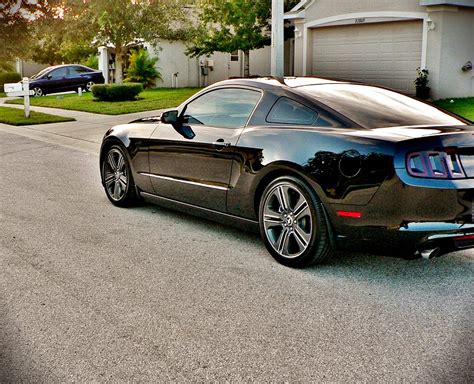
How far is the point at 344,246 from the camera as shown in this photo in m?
4.89

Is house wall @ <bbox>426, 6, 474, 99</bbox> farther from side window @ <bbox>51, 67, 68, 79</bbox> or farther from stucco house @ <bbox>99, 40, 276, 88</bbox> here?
side window @ <bbox>51, 67, 68, 79</bbox>

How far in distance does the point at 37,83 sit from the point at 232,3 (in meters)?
11.3

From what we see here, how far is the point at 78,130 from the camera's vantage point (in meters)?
16.2

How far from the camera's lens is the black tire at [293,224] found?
4.96 metres

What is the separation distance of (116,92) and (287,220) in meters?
20.4

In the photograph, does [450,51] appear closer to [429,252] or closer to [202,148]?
[202,148]

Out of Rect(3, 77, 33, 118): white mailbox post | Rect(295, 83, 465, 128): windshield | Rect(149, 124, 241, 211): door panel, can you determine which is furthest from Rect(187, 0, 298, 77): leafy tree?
Rect(295, 83, 465, 128): windshield

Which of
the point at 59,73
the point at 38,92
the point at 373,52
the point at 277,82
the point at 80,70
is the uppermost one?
the point at 373,52

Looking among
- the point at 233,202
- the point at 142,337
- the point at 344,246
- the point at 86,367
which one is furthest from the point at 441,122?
the point at 86,367

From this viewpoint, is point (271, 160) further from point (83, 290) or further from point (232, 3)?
point (232, 3)

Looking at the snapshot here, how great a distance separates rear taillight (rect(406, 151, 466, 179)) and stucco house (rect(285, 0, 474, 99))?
15.8m

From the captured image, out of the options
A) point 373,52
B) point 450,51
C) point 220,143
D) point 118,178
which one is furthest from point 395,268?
point 373,52

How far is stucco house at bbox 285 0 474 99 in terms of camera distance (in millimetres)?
19391

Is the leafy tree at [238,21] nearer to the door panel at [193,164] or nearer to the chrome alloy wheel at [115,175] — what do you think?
the chrome alloy wheel at [115,175]
